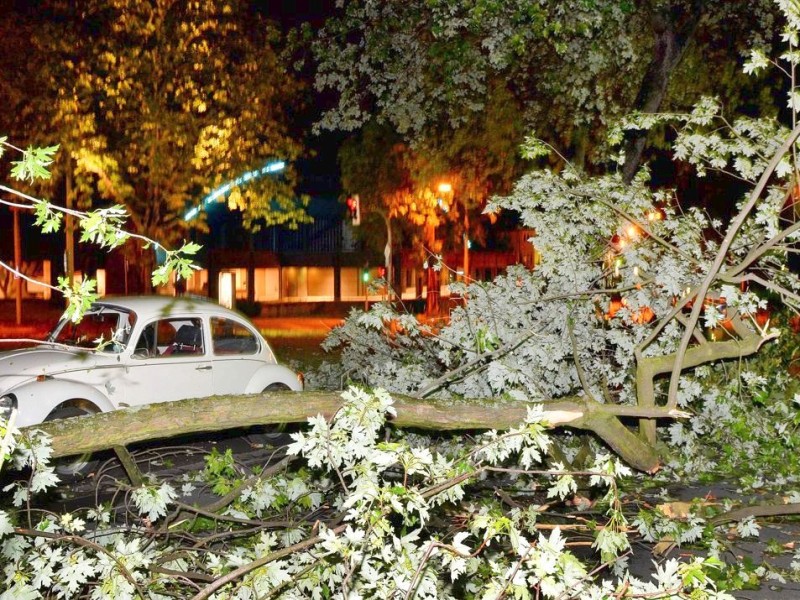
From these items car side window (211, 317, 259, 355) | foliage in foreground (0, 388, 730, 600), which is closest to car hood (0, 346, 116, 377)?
car side window (211, 317, 259, 355)

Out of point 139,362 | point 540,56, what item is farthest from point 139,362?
point 540,56

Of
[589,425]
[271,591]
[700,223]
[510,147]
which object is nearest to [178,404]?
[271,591]

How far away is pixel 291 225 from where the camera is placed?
698 inches

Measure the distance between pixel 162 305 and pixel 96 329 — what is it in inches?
34.6

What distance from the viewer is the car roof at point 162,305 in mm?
9363

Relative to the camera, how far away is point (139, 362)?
9.09 m

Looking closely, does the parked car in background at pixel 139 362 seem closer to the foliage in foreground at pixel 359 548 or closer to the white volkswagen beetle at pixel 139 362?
the white volkswagen beetle at pixel 139 362

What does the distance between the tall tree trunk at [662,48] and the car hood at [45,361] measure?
23.8 ft

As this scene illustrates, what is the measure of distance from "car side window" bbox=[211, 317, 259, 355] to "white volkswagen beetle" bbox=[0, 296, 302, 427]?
1cm

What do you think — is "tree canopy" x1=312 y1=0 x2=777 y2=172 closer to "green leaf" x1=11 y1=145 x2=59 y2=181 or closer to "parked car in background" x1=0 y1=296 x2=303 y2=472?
"parked car in background" x1=0 y1=296 x2=303 y2=472

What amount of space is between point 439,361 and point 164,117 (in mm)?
9115

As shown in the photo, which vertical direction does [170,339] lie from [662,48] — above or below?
below

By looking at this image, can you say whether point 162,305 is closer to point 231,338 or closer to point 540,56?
point 231,338

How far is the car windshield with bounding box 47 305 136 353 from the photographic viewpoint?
9062mm
